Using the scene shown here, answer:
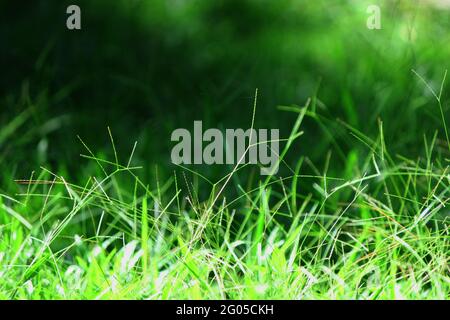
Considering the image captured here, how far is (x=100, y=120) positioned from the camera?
1.87 m

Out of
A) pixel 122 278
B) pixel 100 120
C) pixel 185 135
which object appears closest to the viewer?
pixel 122 278

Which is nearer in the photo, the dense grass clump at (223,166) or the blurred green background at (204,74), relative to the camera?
the dense grass clump at (223,166)

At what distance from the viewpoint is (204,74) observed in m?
2.11

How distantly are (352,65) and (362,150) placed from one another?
56cm

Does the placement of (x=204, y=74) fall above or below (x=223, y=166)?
above

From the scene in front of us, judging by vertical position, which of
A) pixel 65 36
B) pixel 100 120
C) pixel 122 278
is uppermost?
pixel 65 36

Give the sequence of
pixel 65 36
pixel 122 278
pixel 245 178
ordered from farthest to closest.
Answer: pixel 65 36, pixel 245 178, pixel 122 278

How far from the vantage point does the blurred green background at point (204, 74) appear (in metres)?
1.70

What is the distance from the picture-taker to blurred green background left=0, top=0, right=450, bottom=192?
1.70 meters

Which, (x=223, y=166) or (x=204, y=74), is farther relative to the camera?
(x=204, y=74)

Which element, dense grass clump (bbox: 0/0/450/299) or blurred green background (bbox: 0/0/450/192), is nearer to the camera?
dense grass clump (bbox: 0/0/450/299)
